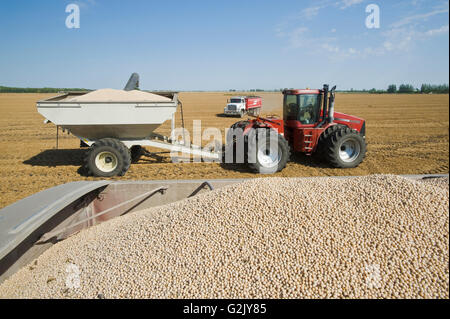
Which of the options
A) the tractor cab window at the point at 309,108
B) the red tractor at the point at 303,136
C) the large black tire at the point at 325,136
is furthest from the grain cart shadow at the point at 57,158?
the large black tire at the point at 325,136

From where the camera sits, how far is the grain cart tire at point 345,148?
545 centimetres

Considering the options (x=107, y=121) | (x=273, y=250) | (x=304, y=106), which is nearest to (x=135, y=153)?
(x=107, y=121)

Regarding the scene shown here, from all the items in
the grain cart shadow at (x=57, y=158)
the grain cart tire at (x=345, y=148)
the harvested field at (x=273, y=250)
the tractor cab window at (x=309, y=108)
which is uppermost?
the tractor cab window at (x=309, y=108)

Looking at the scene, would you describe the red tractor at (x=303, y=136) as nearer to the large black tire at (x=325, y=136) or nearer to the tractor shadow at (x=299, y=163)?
the large black tire at (x=325, y=136)

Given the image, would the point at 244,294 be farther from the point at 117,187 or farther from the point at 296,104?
the point at 296,104

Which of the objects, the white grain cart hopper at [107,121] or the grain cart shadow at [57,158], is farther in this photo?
the grain cart shadow at [57,158]

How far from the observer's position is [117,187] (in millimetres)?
3346

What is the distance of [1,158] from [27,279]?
20.4 ft

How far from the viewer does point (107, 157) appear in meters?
5.37

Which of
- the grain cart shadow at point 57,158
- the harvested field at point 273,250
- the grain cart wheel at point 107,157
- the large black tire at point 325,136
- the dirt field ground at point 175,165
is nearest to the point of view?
the harvested field at point 273,250

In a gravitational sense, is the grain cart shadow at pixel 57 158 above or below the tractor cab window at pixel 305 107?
below

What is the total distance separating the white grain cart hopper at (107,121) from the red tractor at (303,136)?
5.82ft

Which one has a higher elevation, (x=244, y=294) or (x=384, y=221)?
(x=384, y=221)
